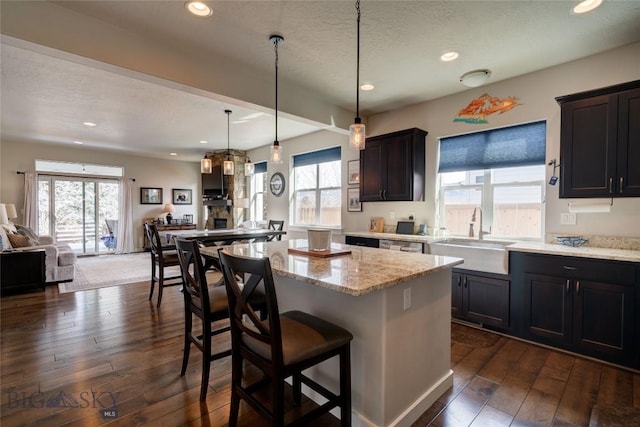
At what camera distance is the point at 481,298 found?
307cm

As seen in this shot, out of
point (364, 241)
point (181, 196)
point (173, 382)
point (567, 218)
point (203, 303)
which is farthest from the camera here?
point (181, 196)

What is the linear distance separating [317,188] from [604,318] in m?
4.47

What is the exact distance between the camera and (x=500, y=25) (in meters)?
→ 2.40

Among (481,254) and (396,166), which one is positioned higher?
(396,166)

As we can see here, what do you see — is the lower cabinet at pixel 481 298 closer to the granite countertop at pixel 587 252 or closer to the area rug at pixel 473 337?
the area rug at pixel 473 337

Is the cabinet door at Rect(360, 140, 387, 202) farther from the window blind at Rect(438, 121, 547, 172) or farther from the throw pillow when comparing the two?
the throw pillow

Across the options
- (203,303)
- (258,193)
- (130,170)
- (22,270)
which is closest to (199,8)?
(203,303)

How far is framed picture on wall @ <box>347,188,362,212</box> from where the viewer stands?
196 inches

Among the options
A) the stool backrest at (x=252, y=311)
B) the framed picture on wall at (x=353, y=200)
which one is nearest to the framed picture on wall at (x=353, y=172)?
the framed picture on wall at (x=353, y=200)

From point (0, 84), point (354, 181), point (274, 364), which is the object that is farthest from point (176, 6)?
point (354, 181)

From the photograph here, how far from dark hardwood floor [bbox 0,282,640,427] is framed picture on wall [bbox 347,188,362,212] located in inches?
94.1

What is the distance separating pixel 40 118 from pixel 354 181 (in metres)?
5.20

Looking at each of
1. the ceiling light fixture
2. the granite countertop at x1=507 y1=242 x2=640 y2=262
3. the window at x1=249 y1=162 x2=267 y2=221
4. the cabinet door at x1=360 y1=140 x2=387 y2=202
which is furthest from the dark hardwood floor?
the window at x1=249 y1=162 x2=267 y2=221

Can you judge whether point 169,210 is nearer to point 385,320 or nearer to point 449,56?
point 449,56
